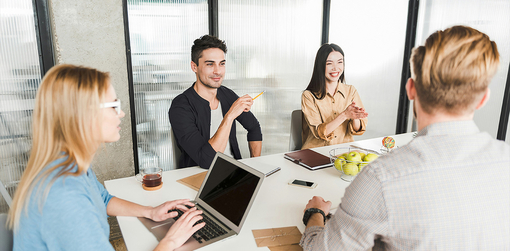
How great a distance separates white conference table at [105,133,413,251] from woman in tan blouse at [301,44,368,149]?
1.99 ft

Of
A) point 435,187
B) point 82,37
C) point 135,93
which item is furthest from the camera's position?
point 135,93

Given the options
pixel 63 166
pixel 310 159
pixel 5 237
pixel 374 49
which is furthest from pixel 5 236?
pixel 374 49

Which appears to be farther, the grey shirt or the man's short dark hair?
the man's short dark hair

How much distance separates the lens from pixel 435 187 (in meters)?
0.76

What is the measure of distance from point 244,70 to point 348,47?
4.24ft

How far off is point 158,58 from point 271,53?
113 centimetres

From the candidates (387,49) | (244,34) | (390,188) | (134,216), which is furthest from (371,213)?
(387,49)

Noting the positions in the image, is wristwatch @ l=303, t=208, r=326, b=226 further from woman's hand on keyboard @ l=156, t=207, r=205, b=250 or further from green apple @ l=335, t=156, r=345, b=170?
green apple @ l=335, t=156, r=345, b=170

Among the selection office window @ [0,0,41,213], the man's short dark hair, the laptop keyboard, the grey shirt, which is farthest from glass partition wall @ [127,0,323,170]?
the grey shirt

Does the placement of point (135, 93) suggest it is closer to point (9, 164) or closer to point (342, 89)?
point (9, 164)

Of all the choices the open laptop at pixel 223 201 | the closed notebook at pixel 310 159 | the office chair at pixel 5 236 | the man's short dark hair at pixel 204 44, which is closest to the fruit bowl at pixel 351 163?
the closed notebook at pixel 310 159

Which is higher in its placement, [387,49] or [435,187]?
[387,49]

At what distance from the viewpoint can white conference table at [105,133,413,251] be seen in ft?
3.68

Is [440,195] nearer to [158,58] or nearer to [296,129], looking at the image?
[296,129]
